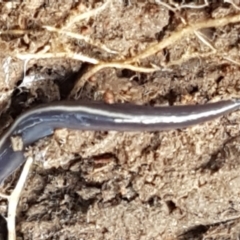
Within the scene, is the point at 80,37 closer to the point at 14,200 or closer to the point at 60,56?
the point at 60,56

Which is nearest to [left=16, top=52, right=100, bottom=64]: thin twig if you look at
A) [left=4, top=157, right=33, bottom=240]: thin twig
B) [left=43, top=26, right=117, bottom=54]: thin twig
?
[left=43, top=26, right=117, bottom=54]: thin twig

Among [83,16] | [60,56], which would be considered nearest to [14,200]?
[60,56]

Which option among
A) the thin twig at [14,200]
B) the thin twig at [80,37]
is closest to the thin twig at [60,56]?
the thin twig at [80,37]

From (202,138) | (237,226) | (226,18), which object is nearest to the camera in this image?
(226,18)

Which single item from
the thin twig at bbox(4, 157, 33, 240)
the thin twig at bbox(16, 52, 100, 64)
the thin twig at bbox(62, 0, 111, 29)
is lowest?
the thin twig at bbox(4, 157, 33, 240)

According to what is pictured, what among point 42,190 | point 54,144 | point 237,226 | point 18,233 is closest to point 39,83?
point 54,144

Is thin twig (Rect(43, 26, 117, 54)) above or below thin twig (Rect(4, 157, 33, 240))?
above

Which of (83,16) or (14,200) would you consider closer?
(83,16)

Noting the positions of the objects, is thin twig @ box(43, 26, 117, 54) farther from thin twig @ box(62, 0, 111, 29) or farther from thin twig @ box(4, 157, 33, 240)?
thin twig @ box(4, 157, 33, 240)

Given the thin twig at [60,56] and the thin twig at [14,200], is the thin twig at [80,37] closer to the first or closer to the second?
the thin twig at [60,56]

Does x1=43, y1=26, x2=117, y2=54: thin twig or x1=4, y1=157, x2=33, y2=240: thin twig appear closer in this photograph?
x1=43, y1=26, x2=117, y2=54: thin twig

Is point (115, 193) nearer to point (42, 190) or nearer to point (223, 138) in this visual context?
point (42, 190)
